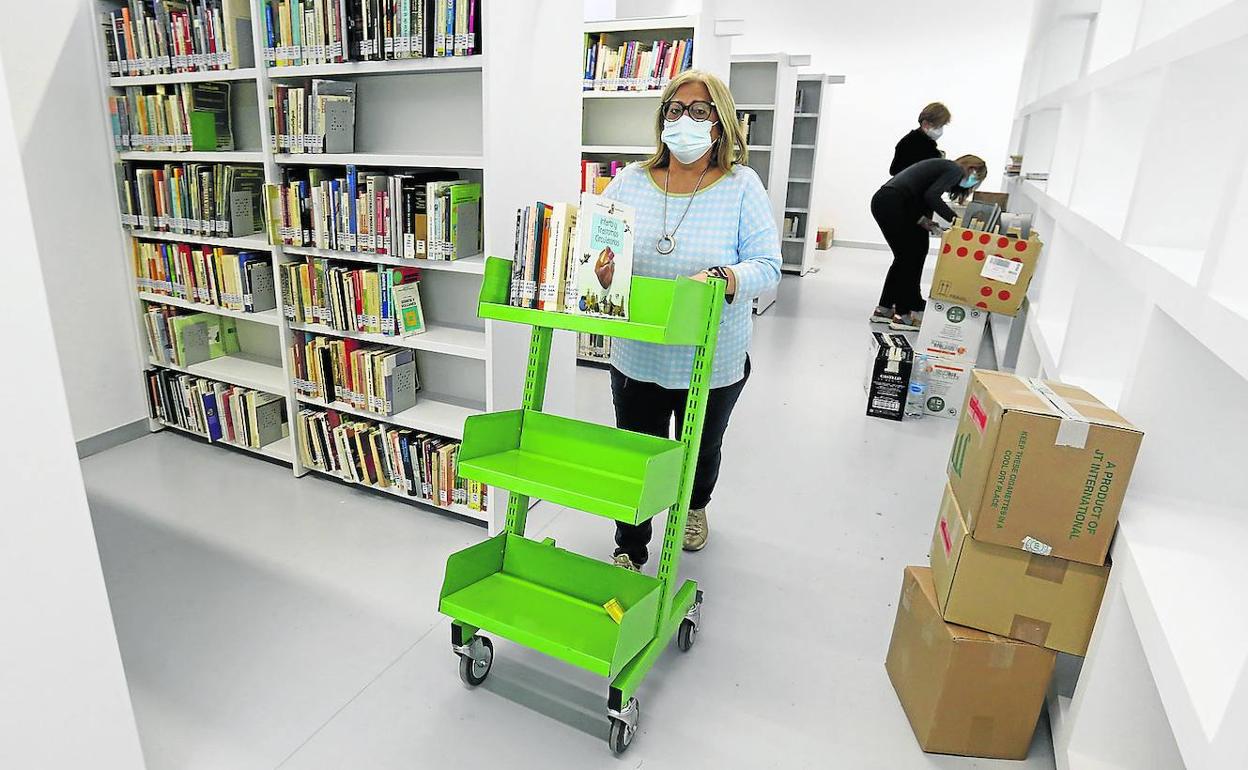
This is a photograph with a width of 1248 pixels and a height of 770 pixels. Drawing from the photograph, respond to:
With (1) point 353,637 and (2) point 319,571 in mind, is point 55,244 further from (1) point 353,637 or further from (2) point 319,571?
(1) point 353,637

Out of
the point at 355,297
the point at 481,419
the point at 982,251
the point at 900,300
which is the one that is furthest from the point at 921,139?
the point at 481,419

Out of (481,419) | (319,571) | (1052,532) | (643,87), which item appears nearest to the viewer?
(1052,532)

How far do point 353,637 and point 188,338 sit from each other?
209 centimetres

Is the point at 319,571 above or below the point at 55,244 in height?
below

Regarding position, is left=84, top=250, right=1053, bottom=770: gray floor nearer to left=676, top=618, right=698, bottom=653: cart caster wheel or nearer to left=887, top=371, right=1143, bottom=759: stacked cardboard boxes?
left=676, top=618, right=698, bottom=653: cart caster wheel

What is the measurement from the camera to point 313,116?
2812 mm

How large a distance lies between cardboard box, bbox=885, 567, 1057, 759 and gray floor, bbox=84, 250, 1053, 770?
6cm

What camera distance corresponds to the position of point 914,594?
1986 millimetres

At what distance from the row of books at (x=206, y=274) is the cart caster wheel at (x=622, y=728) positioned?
101 inches

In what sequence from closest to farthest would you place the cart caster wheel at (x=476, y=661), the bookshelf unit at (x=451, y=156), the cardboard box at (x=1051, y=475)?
the cardboard box at (x=1051, y=475)
the cart caster wheel at (x=476, y=661)
the bookshelf unit at (x=451, y=156)

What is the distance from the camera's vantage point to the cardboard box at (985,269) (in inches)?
152

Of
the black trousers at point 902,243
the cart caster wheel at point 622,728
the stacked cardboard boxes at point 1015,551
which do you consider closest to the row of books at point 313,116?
the cart caster wheel at point 622,728

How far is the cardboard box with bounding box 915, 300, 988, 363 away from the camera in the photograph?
412 cm

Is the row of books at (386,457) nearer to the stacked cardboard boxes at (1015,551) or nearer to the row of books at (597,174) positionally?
the stacked cardboard boxes at (1015,551)
